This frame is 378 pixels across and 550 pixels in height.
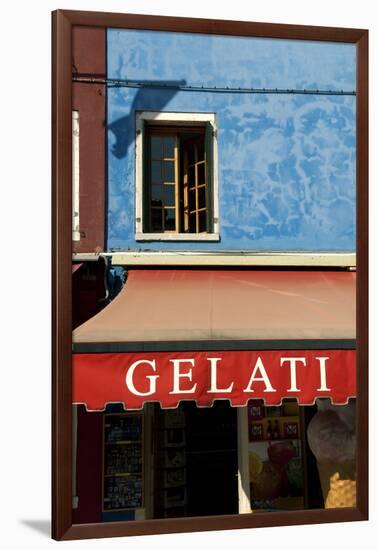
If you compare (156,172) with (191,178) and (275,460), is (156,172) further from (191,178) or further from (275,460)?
(275,460)

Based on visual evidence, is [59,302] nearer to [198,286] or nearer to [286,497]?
[198,286]

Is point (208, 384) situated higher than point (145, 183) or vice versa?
point (145, 183)

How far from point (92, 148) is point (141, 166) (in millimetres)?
707

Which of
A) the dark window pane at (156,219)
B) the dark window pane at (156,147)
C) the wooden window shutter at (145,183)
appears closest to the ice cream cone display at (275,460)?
the dark window pane at (156,219)

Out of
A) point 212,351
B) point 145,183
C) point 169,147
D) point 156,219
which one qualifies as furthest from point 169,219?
point 212,351

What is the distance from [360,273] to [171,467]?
4621 millimetres

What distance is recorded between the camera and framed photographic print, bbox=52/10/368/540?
30.8 ft

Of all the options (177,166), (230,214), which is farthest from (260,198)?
(177,166)

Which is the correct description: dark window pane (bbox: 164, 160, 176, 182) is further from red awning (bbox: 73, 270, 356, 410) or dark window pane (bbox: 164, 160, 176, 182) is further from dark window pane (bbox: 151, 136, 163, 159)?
red awning (bbox: 73, 270, 356, 410)

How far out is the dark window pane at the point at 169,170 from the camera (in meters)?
11.4

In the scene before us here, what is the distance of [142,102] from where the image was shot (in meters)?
11.1

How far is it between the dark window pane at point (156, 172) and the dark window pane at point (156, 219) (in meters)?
0.43

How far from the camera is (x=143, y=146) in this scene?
11.1 m

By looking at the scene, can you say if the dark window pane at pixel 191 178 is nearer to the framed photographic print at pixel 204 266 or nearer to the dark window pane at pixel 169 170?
the framed photographic print at pixel 204 266
